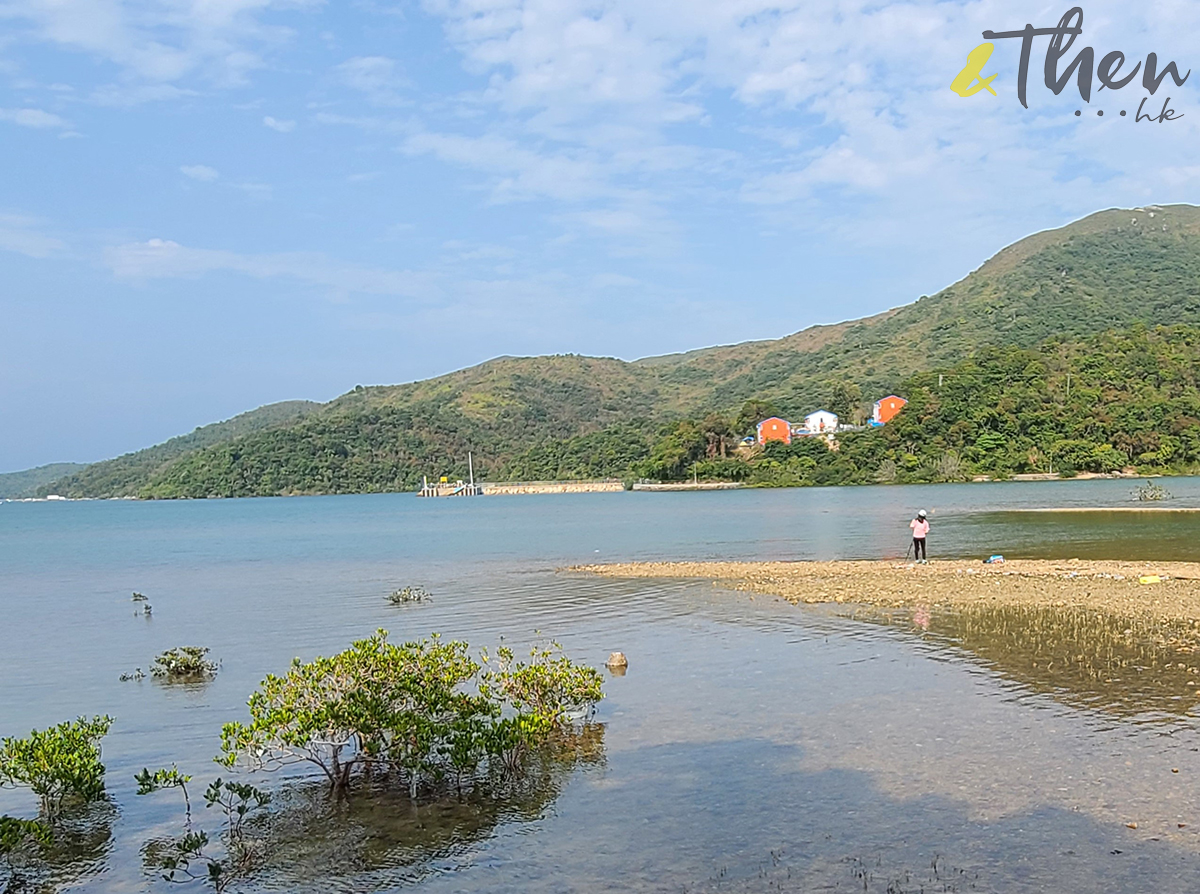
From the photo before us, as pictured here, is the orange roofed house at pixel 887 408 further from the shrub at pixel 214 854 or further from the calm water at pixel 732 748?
the shrub at pixel 214 854

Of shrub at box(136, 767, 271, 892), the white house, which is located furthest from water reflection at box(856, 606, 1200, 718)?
the white house

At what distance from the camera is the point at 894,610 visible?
74.4 feet

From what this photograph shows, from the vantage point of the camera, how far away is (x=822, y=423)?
15125cm

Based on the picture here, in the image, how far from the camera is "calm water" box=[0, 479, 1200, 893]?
8.96 meters

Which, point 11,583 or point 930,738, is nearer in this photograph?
point 930,738

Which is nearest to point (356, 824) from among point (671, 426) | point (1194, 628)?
point (1194, 628)

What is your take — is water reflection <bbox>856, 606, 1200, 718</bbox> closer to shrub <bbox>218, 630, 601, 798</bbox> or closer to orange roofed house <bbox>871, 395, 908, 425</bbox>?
shrub <bbox>218, 630, 601, 798</bbox>

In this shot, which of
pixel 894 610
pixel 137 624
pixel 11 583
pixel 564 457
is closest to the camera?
pixel 894 610

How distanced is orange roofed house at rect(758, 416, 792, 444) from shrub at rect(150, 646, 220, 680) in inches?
5247

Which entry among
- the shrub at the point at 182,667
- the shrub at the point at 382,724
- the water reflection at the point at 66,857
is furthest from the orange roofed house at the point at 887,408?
the water reflection at the point at 66,857

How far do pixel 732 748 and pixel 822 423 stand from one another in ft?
467

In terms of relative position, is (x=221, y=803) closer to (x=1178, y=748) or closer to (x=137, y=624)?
(x=1178, y=748)

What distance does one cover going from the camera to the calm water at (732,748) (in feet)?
29.4

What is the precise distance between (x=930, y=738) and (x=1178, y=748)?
2644mm
